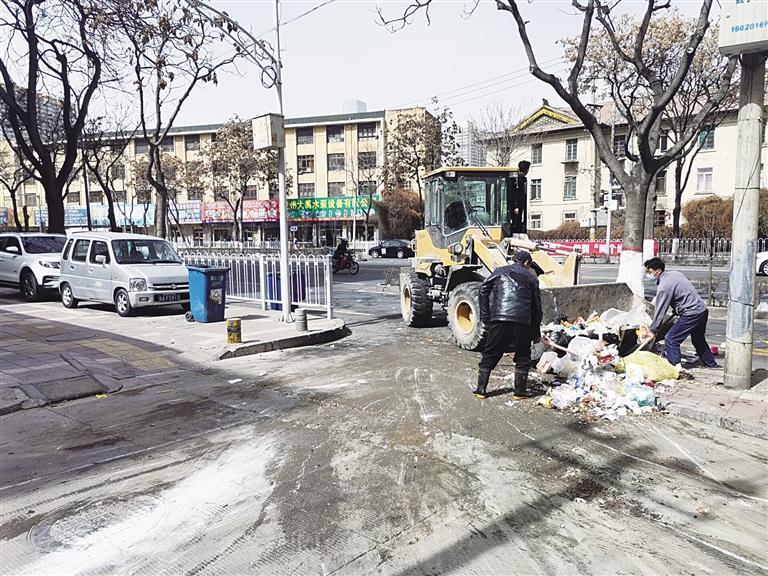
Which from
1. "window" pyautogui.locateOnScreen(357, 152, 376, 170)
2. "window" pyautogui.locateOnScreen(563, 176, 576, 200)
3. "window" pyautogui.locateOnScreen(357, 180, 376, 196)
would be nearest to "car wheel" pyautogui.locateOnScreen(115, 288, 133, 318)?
"window" pyautogui.locateOnScreen(563, 176, 576, 200)

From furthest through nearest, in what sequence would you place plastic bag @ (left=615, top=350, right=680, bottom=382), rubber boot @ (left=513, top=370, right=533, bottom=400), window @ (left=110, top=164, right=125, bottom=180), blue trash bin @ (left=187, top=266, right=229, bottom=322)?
1. window @ (left=110, top=164, right=125, bottom=180)
2. blue trash bin @ (left=187, top=266, right=229, bottom=322)
3. plastic bag @ (left=615, top=350, right=680, bottom=382)
4. rubber boot @ (left=513, top=370, right=533, bottom=400)

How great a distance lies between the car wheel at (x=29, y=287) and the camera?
1520 cm

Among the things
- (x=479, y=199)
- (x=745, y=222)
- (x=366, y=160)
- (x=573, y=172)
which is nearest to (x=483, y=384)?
(x=745, y=222)

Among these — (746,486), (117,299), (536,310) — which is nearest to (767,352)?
(536,310)

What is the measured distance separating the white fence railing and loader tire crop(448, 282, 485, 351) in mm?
3173

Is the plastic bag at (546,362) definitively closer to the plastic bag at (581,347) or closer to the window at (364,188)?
the plastic bag at (581,347)

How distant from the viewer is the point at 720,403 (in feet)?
19.3

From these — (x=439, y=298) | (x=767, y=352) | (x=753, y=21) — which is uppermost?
(x=753, y=21)

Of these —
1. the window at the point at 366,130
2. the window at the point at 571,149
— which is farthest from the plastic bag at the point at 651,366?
the window at the point at 366,130

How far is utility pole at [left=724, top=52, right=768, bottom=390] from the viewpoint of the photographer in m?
6.21

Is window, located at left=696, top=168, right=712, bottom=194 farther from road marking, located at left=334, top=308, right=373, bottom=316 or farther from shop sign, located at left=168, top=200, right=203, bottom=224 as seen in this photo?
shop sign, located at left=168, top=200, right=203, bottom=224

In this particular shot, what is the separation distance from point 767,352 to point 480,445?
649 centimetres

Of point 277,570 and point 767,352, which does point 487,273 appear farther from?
point 277,570

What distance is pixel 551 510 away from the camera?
12.4 feet
